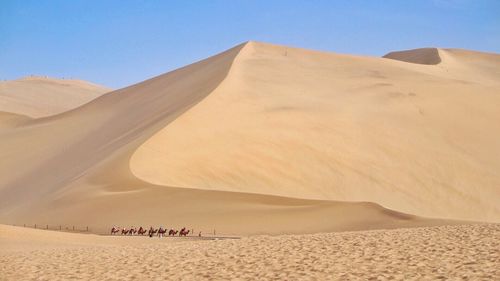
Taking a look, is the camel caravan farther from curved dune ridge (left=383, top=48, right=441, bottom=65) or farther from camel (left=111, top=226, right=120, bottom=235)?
curved dune ridge (left=383, top=48, right=441, bottom=65)

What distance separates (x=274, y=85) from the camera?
129 ft

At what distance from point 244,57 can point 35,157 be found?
16.3 meters

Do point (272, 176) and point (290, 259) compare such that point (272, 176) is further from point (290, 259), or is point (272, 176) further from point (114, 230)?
point (290, 259)

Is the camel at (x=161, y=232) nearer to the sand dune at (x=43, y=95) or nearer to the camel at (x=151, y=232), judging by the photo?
the camel at (x=151, y=232)

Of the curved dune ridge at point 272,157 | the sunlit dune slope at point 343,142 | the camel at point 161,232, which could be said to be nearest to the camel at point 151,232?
the camel at point 161,232

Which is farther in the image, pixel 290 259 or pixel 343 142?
pixel 343 142

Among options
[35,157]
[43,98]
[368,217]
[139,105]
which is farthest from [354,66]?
[43,98]

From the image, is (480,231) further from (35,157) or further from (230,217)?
(35,157)

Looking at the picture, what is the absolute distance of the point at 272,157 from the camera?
27031 millimetres

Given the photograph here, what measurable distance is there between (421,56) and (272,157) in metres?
43.4

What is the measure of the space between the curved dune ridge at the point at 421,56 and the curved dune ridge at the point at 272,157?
1742 cm

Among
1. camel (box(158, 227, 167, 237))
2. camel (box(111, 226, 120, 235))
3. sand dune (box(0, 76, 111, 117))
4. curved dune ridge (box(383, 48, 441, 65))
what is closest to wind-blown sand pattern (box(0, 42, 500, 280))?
camel (box(111, 226, 120, 235))

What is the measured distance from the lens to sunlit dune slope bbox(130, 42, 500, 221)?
82.8 feet

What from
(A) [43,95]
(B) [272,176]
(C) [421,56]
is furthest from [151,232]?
(A) [43,95]
